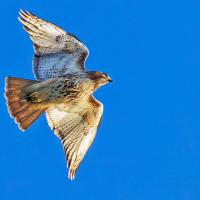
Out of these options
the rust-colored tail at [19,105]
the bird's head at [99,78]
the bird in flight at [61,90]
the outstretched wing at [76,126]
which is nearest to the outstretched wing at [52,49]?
the bird in flight at [61,90]

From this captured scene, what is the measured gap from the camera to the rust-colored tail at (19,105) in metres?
19.4

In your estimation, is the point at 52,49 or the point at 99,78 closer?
the point at 99,78

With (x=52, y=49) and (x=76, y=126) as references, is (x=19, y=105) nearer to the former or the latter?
(x=76, y=126)

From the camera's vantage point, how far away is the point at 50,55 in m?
21.1

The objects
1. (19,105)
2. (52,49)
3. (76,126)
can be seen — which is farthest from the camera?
(52,49)

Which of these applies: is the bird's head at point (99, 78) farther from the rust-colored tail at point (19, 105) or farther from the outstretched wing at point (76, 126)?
the rust-colored tail at point (19, 105)

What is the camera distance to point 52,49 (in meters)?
21.1

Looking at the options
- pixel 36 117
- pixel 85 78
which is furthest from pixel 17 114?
pixel 85 78

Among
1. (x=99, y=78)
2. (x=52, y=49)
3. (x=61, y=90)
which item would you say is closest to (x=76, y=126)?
(x=61, y=90)

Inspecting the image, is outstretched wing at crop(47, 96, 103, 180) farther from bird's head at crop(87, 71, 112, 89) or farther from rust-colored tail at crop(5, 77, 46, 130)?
rust-colored tail at crop(5, 77, 46, 130)

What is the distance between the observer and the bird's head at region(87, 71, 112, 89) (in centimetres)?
2020

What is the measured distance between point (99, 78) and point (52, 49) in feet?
5.24

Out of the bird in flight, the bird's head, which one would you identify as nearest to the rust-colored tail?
the bird in flight

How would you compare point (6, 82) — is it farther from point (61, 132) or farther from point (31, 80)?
point (61, 132)
